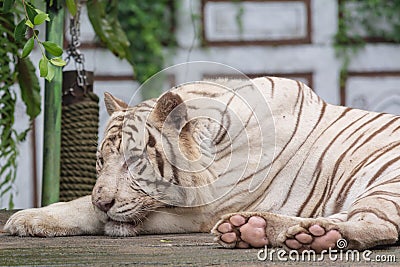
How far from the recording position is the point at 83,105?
3549mm

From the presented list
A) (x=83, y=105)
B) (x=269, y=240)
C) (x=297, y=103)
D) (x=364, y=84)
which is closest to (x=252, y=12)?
(x=364, y=84)

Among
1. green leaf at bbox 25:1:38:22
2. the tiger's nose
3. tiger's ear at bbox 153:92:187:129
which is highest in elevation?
green leaf at bbox 25:1:38:22

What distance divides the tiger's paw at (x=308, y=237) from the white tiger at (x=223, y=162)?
1.14 ft

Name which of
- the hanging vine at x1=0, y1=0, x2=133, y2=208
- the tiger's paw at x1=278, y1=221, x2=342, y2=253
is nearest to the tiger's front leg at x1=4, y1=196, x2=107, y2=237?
the tiger's paw at x1=278, y1=221, x2=342, y2=253

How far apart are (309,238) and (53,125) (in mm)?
1755

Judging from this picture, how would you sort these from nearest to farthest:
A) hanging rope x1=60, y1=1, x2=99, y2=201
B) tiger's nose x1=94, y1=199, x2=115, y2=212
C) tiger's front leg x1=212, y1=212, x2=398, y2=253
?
tiger's front leg x1=212, y1=212, x2=398, y2=253, tiger's nose x1=94, y1=199, x2=115, y2=212, hanging rope x1=60, y1=1, x2=99, y2=201

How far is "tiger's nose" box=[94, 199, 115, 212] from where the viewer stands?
225cm

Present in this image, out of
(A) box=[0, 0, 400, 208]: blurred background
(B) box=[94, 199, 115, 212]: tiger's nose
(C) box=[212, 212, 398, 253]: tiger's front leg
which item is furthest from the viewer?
(A) box=[0, 0, 400, 208]: blurred background

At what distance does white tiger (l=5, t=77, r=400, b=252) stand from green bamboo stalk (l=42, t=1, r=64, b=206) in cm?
87

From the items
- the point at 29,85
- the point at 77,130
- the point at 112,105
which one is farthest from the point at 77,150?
the point at 112,105

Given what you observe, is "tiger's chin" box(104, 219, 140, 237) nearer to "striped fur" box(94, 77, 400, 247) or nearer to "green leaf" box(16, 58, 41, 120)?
"striped fur" box(94, 77, 400, 247)

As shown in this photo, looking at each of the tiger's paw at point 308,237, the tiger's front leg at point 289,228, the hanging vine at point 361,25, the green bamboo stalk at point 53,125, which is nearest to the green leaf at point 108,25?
the green bamboo stalk at point 53,125

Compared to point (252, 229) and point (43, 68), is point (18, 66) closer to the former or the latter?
point (43, 68)

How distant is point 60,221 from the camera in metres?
2.40
